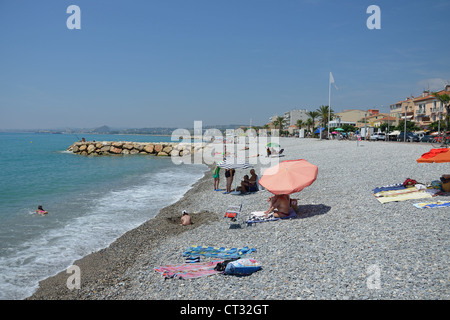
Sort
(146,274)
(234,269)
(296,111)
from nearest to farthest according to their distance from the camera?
(234,269) → (146,274) → (296,111)

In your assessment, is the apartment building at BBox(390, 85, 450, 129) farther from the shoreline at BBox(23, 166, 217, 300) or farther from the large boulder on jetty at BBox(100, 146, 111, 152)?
the shoreline at BBox(23, 166, 217, 300)

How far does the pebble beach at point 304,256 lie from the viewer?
470 centimetres

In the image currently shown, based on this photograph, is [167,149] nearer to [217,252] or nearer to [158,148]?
[158,148]

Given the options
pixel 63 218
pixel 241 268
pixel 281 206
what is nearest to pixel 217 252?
pixel 241 268

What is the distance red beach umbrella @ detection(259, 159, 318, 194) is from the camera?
8175 millimetres

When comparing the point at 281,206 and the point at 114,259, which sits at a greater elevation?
the point at 281,206

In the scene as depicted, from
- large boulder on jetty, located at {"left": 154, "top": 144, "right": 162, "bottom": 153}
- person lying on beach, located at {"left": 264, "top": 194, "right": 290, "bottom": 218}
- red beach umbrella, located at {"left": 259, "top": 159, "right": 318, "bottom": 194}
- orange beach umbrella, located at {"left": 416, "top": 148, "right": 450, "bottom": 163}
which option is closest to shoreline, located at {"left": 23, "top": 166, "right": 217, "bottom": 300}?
person lying on beach, located at {"left": 264, "top": 194, "right": 290, "bottom": 218}

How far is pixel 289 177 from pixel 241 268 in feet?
11.6

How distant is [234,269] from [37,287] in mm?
4585

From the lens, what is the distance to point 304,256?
5.91 m

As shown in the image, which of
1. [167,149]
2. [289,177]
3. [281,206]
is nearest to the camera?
[289,177]

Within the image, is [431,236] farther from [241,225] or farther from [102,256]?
[102,256]

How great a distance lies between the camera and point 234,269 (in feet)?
18.3
